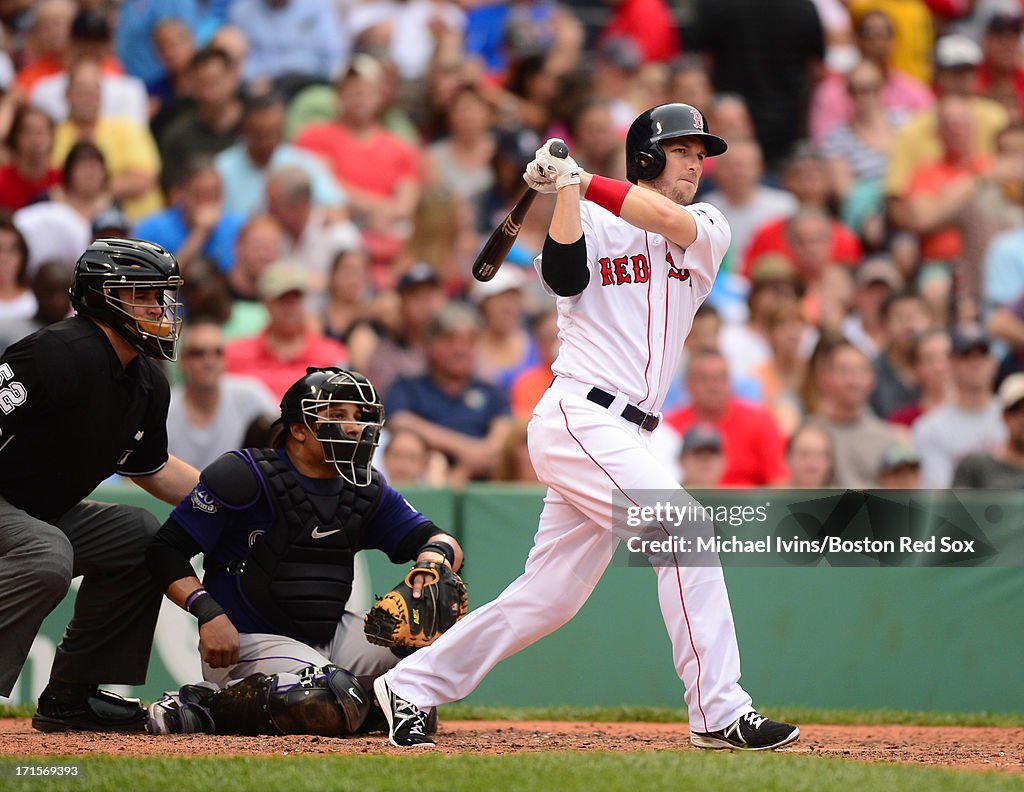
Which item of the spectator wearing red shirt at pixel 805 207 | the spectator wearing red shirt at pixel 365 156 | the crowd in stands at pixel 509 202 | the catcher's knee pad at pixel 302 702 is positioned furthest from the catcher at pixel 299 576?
the spectator wearing red shirt at pixel 805 207

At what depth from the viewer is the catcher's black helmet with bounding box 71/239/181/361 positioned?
554cm

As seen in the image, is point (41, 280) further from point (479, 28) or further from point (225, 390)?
point (479, 28)

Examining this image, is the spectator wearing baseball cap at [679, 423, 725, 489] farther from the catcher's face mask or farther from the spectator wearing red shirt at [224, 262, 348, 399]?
the catcher's face mask

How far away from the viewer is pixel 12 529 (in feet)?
17.4

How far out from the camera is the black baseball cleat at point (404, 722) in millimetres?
5379

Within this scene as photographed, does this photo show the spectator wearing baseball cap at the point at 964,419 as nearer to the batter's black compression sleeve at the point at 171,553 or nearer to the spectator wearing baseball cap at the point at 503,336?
the spectator wearing baseball cap at the point at 503,336

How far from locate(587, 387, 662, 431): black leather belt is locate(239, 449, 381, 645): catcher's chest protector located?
3.37ft

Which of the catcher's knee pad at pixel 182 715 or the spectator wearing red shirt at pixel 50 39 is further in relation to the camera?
the spectator wearing red shirt at pixel 50 39

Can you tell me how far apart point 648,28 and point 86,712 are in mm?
9041

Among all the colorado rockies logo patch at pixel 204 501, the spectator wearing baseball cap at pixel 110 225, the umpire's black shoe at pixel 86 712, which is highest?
the spectator wearing baseball cap at pixel 110 225

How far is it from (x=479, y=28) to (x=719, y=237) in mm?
7763

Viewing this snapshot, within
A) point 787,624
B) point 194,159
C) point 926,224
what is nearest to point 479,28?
point 194,159

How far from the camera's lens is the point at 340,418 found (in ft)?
18.9

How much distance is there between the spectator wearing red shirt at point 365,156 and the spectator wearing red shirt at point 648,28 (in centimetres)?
291
